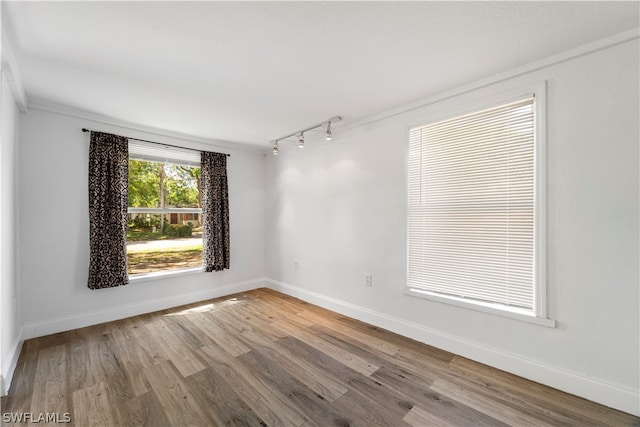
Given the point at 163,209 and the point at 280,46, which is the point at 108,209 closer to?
the point at 163,209

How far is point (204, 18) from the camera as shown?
Answer: 1475mm

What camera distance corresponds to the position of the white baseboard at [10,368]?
178cm

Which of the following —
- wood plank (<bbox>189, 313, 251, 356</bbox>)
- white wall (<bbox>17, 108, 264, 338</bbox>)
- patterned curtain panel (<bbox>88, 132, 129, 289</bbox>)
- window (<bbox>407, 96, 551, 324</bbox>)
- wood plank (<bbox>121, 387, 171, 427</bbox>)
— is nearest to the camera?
wood plank (<bbox>121, 387, 171, 427</bbox>)

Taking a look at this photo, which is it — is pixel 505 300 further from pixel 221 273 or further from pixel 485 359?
pixel 221 273

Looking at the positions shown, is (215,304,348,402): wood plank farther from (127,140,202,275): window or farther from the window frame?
(127,140,202,275): window

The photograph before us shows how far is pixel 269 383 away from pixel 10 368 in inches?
78.4

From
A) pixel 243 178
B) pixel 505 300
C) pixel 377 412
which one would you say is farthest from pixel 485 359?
pixel 243 178

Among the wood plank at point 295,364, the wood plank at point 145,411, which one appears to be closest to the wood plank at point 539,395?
the wood plank at point 295,364

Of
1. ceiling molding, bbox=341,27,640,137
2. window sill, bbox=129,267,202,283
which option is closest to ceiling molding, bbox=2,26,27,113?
window sill, bbox=129,267,202,283

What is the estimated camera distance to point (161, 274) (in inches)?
138

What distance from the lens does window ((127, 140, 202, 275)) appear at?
3.37 meters

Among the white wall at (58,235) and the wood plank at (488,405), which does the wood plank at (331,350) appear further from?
the white wall at (58,235)

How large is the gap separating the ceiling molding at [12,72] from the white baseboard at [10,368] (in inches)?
83.3

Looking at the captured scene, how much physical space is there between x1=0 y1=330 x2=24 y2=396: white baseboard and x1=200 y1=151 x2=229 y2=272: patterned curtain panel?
6.02ft
